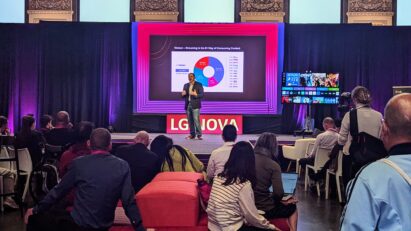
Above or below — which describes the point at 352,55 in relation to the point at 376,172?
above

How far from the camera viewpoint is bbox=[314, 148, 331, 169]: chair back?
6999mm

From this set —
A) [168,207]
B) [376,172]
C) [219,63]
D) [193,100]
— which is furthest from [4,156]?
[219,63]

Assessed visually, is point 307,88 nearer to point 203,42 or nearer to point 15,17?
point 203,42

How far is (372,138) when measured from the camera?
4000mm

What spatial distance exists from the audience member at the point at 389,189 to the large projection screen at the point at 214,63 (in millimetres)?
10202

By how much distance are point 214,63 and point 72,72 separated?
3.45 m

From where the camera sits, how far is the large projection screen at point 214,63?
11.6 metres

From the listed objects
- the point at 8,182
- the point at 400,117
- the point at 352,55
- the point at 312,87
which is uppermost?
the point at 352,55

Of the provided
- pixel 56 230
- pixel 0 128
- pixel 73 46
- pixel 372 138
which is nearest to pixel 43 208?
pixel 56 230

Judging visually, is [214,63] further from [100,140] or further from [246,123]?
[100,140]

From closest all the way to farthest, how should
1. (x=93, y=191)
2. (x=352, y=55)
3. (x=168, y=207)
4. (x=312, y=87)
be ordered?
(x=93, y=191) < (x=168, y=207) < (x=312, y=87) < (x=352, y=55)

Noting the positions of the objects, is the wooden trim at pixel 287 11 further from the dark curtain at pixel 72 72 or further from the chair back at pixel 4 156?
the chair back at pixel 4 156

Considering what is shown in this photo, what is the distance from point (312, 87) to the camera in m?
10.9

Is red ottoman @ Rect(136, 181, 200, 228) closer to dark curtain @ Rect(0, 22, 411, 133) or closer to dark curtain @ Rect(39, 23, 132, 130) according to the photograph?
dark curtain @ Rect(0, 22, 411, 133)
